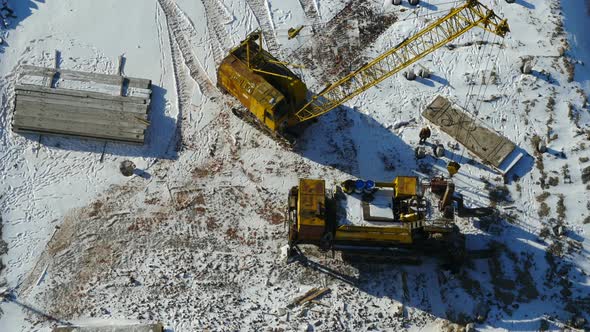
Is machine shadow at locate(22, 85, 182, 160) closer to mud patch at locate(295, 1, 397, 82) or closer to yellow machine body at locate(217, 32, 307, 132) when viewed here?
yellow machine body at locate(217, 32, 307, 132)

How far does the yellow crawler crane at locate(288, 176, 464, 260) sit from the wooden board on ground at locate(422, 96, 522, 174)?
12.5 feet

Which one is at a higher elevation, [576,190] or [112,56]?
[112,56]

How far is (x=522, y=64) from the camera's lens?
1174 inches

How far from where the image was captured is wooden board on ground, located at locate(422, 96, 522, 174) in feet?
90.5

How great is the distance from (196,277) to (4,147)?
32.8 ft

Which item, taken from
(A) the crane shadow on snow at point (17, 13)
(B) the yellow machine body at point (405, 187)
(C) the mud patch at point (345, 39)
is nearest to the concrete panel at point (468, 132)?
(C) the mud patch at point (345, 39)

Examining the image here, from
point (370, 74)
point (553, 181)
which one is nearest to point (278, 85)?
point (370, 74)

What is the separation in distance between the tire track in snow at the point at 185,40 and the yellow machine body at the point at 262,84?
1.41 metres

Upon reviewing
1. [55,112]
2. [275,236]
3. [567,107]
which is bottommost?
[275,236]

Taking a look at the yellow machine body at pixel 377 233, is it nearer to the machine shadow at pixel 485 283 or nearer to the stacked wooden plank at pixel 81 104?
the machine shadow at pixel 485 283

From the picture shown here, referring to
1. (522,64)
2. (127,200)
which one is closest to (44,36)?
(127,200)

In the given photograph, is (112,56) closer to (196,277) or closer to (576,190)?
(196,277)

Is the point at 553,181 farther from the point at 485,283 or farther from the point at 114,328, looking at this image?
the point at 114,328

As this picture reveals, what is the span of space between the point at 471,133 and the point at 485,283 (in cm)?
668
